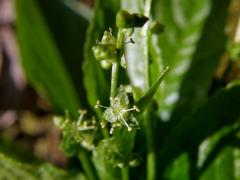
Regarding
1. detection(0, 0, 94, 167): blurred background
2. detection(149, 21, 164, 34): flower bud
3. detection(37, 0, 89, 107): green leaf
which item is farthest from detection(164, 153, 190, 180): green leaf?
detection(0, 0, 94, 167): blurred background

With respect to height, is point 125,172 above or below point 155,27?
below

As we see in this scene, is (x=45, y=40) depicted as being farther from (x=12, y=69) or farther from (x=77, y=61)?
(x=12, y=69)

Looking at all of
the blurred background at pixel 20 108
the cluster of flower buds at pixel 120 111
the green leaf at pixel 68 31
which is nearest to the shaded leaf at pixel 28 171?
the cluster of flower buds at pixel 120 111

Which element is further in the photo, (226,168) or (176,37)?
(176,37)

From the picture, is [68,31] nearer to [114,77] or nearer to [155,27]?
[155,27]

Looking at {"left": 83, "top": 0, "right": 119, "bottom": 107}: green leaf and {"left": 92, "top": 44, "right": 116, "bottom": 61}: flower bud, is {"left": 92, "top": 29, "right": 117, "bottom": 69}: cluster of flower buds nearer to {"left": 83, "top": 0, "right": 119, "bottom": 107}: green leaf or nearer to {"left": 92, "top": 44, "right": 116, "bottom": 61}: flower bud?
{"left": 92, "top": 44, "right": 116, "bottom": 61}: flower bud

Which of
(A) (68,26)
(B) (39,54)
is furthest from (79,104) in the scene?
(A) (68,26)

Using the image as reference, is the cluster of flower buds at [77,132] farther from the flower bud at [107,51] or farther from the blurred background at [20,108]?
the blurred background at [20,108]

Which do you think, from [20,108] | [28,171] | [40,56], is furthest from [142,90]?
[20,108]
